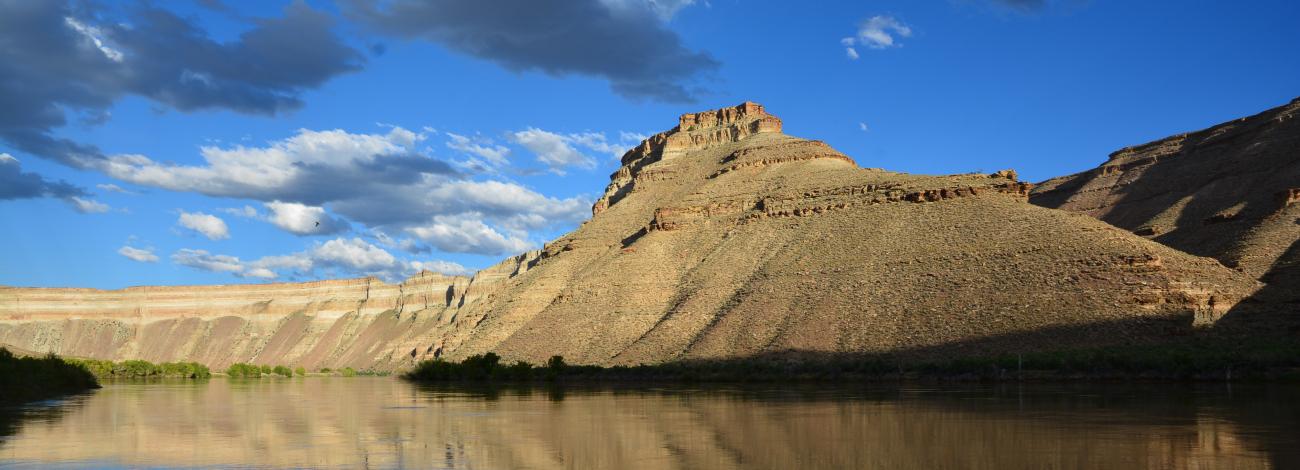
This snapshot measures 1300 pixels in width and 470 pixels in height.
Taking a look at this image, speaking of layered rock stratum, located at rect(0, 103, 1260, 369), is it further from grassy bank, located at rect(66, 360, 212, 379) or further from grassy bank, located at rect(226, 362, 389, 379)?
grassy bank, located at rect(66, 360, 212, 379)

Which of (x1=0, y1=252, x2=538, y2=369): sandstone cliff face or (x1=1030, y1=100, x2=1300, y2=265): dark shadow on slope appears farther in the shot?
(x1=0, y1=252, x2=538, y2=369): sandstone cliff face

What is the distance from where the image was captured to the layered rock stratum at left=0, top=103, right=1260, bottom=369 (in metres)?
65.3

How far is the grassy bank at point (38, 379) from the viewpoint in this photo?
5088cm

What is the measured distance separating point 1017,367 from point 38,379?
53.6 meters

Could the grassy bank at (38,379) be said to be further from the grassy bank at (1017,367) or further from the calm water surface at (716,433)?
the grassy bank at (1017,367)

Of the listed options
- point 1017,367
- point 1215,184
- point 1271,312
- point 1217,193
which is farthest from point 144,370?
point 1215,184

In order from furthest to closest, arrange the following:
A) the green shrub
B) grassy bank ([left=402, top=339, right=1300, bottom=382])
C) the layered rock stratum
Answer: the green shrub
the layered rock stratum
grassy bank ([left=402, top=339, right=1300, bottom=382])

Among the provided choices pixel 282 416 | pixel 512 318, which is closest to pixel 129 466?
pixel 282 416

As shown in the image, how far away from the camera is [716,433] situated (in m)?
27.3

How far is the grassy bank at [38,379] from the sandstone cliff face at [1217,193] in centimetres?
6929

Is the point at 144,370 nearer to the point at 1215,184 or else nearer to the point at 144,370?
the point at 144,370

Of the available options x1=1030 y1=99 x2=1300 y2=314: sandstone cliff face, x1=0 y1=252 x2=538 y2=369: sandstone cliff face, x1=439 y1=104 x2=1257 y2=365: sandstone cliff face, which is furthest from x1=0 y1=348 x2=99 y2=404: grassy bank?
x1=0 y1=252 x2=538 y2=369: sandstone cliff face

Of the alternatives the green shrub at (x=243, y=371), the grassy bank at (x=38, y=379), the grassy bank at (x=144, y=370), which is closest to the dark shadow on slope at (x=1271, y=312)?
the grassy bank at (x=38, y=379)

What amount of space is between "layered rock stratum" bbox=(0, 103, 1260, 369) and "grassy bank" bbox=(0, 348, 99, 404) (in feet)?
115
